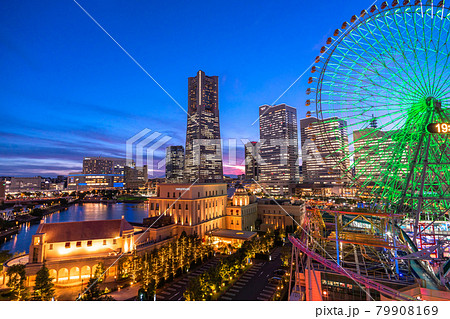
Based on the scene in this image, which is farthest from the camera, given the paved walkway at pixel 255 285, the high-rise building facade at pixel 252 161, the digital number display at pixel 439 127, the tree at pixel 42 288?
the high-rise building facade at pixel 252 161

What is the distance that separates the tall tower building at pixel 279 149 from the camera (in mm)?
126188

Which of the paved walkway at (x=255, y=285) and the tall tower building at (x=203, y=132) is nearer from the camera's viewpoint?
the paved walkway at (x=255, y=285)

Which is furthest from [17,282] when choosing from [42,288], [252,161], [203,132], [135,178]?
[135,178]

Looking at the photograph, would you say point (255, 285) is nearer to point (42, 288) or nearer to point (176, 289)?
point (176, 289)

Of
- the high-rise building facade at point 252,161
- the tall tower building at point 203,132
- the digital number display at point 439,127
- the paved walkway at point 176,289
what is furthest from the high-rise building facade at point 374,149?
the high-rise building facade at point 252,161

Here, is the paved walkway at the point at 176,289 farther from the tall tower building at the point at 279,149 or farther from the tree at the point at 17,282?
the tall tower building at the point at 279,149

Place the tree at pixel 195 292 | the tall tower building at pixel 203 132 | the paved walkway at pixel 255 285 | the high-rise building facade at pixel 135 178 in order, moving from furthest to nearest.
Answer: the high-rise building facade at pixel 135 178
the tall tower building at pixel 203 132
the paved walkway at pixel 255 285
the tree at pixel 195 292

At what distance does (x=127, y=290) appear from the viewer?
795 inches

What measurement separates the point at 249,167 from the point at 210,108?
1947 inches

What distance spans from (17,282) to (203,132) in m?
105

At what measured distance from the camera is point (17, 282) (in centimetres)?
1705

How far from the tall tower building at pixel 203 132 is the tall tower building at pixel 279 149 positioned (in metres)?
31.7
